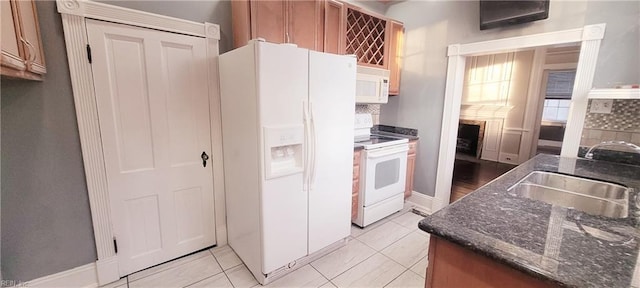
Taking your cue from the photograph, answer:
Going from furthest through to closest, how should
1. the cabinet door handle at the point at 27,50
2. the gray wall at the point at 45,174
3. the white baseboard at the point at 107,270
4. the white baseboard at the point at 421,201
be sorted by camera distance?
the white baseboard at the point at 421,201 → the white baseboard at the point at 107,270 → the gray wall at the point at 45,174 → the cabinet door handle at the point at 27,50

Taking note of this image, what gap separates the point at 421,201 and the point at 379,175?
0.95 metres

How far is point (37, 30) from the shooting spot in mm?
1487

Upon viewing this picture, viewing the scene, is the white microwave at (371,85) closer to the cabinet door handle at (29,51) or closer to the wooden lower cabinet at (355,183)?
the wooden lower cabinet at (355,183)

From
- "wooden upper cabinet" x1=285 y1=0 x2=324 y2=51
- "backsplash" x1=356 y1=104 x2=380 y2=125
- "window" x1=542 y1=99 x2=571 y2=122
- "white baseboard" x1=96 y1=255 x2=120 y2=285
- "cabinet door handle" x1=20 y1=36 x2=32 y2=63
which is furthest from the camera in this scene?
"window" x1=542 y1=99 x2=571 y2=122

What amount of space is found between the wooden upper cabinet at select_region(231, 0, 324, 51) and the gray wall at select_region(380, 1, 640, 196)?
143 cm

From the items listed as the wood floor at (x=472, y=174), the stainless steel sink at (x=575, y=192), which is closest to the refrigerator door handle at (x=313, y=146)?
the stainless steel sink at (x=575, y=192)

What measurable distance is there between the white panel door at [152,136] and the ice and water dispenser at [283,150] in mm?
→ 749

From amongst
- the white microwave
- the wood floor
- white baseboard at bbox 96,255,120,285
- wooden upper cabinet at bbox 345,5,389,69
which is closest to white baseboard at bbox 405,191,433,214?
the wood floor

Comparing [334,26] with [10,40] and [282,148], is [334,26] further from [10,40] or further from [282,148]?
[10,40]

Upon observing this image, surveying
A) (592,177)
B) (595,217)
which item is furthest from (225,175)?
(592,177)

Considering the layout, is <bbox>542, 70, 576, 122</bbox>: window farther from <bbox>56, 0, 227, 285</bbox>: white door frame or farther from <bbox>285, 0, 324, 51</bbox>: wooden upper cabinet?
<bbox>56, 0, 227, 285</bbox>: white door frame

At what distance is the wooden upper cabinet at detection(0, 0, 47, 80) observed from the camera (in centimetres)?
113

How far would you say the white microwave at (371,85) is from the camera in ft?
9.11

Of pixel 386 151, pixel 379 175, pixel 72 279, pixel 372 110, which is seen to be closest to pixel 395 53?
pixel 372 110
